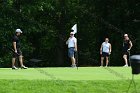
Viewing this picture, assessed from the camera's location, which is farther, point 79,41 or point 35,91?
point 79,41

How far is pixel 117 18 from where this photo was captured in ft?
143

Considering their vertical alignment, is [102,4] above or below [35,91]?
above

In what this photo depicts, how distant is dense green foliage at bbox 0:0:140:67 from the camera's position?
42.8m

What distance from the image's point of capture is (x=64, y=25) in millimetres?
48094

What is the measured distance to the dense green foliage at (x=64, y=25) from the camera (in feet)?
141

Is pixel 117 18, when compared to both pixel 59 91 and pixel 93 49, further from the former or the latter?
pixel 59 91

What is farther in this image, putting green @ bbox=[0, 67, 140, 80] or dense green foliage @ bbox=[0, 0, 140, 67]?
dense green foliage @ bbox=[0, 0, 140, 67]

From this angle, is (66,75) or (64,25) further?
(64,25)

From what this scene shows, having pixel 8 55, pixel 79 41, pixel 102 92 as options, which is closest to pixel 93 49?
pixel 79 41

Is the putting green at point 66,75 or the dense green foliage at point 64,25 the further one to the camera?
the dense green foliage at point 64,25

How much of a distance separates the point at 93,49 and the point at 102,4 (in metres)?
4.27

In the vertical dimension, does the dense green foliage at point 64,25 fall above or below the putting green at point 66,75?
above

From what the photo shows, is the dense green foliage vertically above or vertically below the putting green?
above

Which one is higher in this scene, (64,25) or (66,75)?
(64,25)
